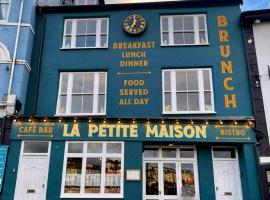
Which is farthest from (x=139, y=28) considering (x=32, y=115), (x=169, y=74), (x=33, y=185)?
(x=33, y=185)

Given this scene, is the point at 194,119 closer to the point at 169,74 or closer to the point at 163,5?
the point at 169,74

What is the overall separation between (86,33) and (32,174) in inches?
304

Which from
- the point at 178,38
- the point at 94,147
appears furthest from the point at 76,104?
the point at 178,38

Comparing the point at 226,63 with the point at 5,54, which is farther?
the point at 226,63

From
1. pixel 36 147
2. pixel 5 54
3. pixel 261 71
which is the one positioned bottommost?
pixel 36 147

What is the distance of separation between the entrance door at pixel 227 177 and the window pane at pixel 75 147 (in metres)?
6.04

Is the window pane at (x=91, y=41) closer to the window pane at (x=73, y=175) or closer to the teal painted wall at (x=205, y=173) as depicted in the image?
the window pane at (x=73, y=175)

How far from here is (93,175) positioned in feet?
43.3

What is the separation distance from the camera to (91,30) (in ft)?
54.4

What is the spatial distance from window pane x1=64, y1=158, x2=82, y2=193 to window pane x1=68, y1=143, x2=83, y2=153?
1.16 ft

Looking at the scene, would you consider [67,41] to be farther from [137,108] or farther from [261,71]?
[261,71]

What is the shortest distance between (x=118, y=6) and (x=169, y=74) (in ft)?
15.8

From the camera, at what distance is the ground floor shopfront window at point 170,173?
13391mm

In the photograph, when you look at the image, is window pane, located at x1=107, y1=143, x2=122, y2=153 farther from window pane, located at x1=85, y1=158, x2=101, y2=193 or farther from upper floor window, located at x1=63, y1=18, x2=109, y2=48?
upper floor window, located at x1=63, y1=18, x2=109, y2=48
